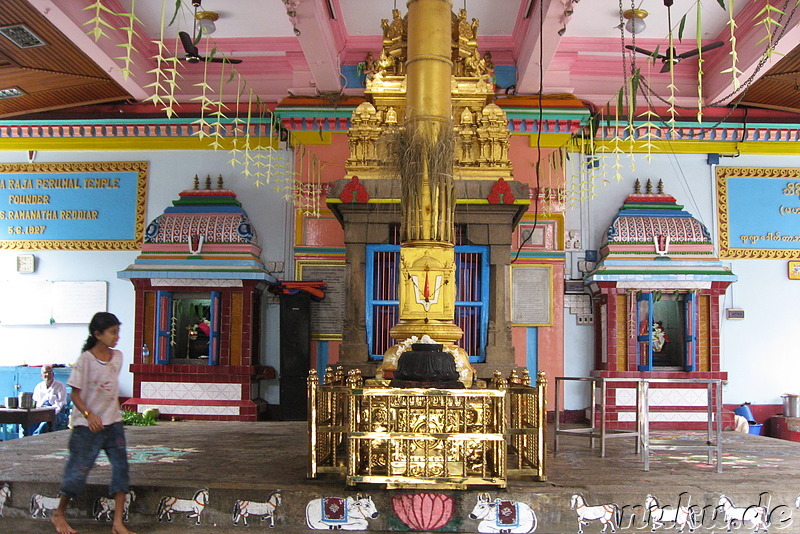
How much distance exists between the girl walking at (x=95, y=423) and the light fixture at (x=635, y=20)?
715 centimetres

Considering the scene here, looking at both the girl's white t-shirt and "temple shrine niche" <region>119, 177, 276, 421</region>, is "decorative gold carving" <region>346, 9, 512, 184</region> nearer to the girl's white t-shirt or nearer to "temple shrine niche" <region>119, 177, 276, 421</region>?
"temple shrine niche" <region>119, 177, 276, 421</region>

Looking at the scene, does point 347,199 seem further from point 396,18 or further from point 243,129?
point 243,129

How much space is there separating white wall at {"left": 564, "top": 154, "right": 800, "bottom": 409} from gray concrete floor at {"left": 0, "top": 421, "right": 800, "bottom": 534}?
4341mm

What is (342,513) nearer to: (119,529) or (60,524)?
(119,529)

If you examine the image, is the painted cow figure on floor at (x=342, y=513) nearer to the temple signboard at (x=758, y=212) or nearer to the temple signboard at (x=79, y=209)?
the temple signboard at (x=79, y=209)

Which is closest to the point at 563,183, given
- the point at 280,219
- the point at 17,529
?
the point at 280,219

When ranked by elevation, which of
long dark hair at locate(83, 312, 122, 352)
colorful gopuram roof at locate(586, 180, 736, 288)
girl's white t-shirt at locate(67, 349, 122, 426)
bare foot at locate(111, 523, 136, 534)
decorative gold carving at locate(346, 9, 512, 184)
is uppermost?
Result: decorative gold carving at locate(346, 9, 512, 184)

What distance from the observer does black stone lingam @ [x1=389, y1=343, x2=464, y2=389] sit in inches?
176

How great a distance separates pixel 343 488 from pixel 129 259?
709 cm

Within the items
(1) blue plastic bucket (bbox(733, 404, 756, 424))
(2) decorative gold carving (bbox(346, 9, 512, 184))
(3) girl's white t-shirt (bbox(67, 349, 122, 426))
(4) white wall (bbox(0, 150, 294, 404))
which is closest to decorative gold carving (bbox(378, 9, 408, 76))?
(2) decorative gold carving (bbox(346, 9, 512, 184))

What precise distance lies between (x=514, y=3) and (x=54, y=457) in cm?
715

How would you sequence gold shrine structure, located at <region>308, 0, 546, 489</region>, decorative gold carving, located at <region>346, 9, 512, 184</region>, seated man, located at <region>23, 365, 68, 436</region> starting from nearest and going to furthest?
gold shrine structure, located at <region>308, 0, 546, 489</region> → decorative gold carving, located at <region>346, 9, 512, 184</region> → seated man, located at <region>23, 365, 68, 436</region>

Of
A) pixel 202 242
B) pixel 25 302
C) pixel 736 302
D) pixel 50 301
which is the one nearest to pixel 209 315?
pixel 202 242

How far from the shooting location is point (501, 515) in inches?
164
